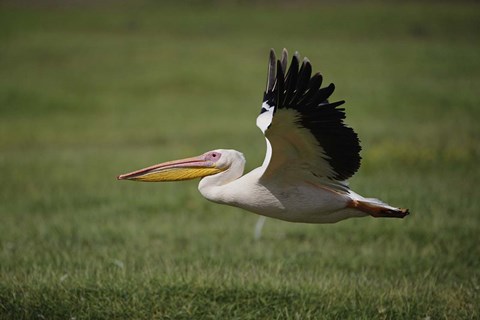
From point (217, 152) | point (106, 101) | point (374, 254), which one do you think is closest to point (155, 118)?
point (106, 101)

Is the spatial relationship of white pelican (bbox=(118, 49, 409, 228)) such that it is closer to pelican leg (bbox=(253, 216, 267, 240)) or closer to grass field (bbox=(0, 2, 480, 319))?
grass field (bbox=(0, 2, 480, 319))

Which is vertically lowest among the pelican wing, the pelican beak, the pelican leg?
the pelican leg

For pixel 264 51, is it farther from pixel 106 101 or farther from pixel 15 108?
pixel 15 108

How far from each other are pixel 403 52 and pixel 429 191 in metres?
23.3

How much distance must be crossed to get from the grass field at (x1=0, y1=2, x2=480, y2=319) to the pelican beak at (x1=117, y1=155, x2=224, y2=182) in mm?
847

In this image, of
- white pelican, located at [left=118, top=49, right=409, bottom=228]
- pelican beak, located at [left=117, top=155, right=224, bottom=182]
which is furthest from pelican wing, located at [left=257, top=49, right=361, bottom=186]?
pelican beak, located at [left=117, top=155, right=224, bottom=182]

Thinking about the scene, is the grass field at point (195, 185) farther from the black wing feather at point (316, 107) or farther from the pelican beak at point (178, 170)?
the black wing feather at point (316, 107)

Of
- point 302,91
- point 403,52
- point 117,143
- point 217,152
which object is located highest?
point 403,52

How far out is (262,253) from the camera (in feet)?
25.0

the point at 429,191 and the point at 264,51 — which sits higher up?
the point at 264,51

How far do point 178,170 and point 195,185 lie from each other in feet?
22.5

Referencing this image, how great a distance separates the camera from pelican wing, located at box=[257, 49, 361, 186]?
448cm

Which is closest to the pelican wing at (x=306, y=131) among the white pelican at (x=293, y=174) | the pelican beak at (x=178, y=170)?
the white pelican at (x=293, y=174)

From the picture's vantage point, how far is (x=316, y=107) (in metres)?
4.53
